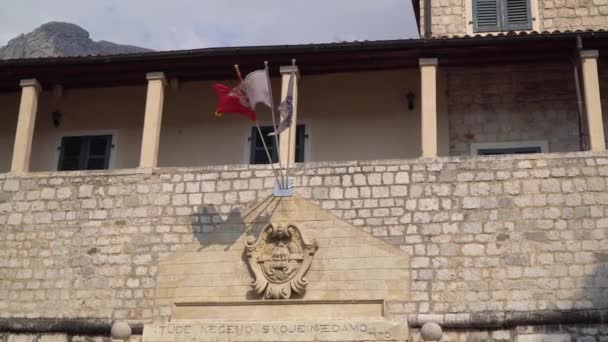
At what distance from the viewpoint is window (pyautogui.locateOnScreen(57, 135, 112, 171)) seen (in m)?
14.9

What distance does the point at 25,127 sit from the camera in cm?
1372

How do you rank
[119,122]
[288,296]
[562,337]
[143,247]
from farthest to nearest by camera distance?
1. [119,122]
2. [143,247]
3. [288,296]
4. [562,337]

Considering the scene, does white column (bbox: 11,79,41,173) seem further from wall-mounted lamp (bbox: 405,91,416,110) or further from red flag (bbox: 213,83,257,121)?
wall-mounted lamp (bbox: 405,91,416,110)

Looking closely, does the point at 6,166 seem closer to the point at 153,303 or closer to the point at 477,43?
the point at 153,303

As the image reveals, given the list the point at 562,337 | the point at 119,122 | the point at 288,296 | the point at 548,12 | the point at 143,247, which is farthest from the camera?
the point at 548,12

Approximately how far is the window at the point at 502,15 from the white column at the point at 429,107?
3501 millimetres

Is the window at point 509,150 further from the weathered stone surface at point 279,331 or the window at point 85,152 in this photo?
the window at point 85,152

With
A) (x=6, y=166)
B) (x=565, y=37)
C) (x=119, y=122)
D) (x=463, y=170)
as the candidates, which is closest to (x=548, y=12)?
(x=565, y=37)

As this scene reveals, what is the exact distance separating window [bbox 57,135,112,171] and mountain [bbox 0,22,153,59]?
24.0 m

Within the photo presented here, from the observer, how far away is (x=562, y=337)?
1095 centimetres

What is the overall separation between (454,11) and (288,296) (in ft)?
23.9

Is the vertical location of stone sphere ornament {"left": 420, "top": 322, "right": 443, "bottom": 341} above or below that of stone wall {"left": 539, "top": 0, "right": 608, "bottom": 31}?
below

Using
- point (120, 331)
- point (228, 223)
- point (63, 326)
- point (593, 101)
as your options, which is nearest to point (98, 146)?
point (228, 223)

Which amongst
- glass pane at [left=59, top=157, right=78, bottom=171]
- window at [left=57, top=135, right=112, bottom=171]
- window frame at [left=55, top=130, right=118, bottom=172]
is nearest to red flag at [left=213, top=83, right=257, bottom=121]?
window frame at [left=55, top=130, right=118, bottom=172]
